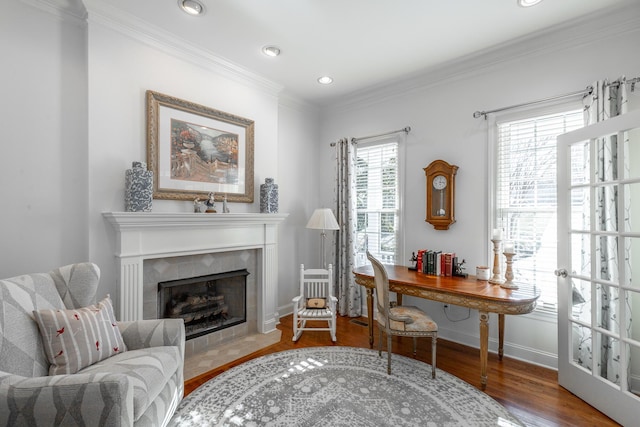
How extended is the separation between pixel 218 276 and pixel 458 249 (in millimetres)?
2528

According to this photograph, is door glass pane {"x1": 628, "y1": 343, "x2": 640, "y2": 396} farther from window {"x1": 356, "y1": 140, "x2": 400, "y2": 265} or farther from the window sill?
window {"x1": 356, "y1": 140, "x2": 400, "y2": 265}

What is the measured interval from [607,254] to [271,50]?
3.19 metres

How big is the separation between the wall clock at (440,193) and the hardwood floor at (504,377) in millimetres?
1271

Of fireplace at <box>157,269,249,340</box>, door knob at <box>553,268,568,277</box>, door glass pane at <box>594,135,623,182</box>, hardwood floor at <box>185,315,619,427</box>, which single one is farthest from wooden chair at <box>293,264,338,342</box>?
door glass pane at <box>594,135,623,182</box>

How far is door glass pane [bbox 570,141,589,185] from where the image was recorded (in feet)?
7.23

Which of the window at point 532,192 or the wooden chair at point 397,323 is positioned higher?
the window at point 532,192

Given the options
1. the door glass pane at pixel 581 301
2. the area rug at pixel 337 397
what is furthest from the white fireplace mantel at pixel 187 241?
the door glass pane at pixel 581 301

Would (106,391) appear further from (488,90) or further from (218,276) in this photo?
(488,90)

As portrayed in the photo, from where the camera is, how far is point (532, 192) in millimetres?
2711

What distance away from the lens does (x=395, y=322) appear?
8.05 ft

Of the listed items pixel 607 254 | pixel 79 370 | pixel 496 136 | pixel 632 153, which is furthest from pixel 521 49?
pixel 79 370

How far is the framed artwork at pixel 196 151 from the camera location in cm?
262

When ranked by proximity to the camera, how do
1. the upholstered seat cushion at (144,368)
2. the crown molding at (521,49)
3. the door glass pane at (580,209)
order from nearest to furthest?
the upholstered seat cushion at (144,368)
the door glass pane at (580,209)
the crown molding at (521,49)

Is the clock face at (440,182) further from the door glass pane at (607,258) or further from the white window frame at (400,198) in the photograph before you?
the door glass pane at (607,258)
